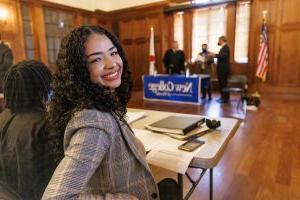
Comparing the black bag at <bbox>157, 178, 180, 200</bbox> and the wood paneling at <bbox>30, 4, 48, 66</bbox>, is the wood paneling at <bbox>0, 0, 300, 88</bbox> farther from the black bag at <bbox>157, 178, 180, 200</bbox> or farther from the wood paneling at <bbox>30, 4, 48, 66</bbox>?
the black bag at <bbox>157, 178, 180, 200</bbox>

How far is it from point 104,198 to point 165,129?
600 mm

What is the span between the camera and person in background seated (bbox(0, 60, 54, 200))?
0.87 m

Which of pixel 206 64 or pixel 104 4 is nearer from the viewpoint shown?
pixel 206 64

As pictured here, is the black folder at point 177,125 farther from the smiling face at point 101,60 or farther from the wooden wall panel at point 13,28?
the wooden wall panel at point 13,28

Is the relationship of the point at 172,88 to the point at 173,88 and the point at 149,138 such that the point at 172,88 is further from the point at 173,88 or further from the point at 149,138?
the point at 149,138

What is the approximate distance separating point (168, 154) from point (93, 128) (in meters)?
0.45

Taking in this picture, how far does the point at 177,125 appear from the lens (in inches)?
45.6

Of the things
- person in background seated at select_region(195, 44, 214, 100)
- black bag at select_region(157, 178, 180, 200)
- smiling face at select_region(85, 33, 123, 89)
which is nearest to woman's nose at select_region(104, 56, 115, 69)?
smiling face at select_region(85, 33, 123, 89)

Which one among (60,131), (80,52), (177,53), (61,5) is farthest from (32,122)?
(61,5)

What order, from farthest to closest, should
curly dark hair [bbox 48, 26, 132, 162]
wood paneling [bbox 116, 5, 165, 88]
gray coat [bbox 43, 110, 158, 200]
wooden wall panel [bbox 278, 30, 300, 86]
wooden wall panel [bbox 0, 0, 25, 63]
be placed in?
1. wood paneling [bbox 116, 5, 165, 88]
2. wooden wall panel [bbox 278, 30, 300, 86]
3. wooden wall panel [bbox 0, 0, 25, 63]
4. curly dark hair [bbox 48, 26, 132, 162]
5. gray coat [bbox 43, 110, 158, 200]

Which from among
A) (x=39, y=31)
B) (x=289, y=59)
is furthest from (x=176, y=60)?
(x=39, y=31)

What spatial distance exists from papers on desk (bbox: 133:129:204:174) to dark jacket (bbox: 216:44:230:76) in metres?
4.67

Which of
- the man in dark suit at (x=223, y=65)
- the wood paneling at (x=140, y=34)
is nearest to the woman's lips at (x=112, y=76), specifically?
the man in dark suit at (x=223, y=65)

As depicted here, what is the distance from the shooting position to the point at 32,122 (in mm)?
907
